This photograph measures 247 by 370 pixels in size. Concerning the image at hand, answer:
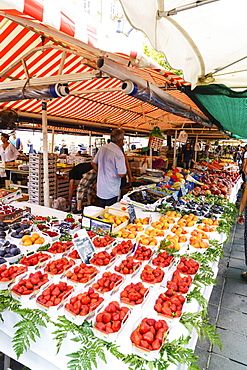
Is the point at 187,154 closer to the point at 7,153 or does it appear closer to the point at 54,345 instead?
the point at 7,153

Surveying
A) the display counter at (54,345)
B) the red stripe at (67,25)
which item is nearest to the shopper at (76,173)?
the display counter at (54,345)

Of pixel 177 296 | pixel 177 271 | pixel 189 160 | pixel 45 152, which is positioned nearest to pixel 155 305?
pixel 177 296

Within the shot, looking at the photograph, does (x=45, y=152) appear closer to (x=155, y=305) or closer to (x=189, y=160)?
(x=155, y=305)

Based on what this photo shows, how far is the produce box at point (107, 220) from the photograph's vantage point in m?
2.87

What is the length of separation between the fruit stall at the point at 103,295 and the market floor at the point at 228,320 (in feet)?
2.89

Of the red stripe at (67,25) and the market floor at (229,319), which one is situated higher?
the red stripe at (67,25)

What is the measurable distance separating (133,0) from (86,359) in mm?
1846

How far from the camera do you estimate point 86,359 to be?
1363 millimetres

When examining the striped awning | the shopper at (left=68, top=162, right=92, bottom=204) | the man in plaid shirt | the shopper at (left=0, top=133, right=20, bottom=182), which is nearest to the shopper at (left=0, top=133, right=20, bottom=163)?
the shopper at (left=0, top=133, right=20, bottom=182)

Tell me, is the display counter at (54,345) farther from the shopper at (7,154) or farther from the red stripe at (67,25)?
the shopper at (7,154)

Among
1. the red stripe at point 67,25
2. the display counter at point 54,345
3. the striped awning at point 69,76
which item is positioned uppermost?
the striped awning at point 69,76

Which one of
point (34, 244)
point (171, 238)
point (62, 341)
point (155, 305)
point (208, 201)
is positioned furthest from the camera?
point (208, 201)

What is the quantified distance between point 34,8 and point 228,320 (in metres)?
3.61

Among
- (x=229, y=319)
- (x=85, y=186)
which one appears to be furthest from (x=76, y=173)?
(x=229, y=319)
